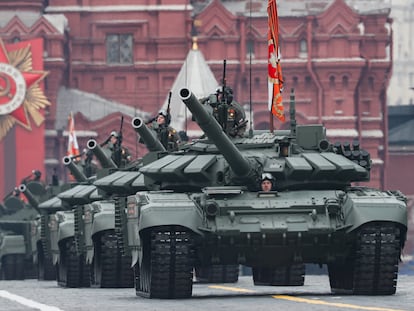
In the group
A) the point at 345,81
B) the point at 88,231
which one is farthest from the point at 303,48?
the point at 88,231

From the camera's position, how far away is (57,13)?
83875 mm

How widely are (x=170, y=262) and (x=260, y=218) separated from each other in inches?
54.5

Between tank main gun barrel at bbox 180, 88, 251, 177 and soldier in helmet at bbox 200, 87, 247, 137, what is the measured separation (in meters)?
1.55

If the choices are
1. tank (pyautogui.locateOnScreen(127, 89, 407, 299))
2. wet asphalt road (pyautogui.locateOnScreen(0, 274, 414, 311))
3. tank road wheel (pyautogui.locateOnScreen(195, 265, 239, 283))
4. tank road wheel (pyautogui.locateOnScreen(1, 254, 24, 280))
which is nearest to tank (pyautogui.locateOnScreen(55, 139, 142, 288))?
wet asphalt road (pyautogui.locateOnScreen(0, 274, 414, 311))

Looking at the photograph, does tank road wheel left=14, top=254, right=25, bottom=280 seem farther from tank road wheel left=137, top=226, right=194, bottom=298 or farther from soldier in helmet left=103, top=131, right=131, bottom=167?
tank road wheel left=137, top=226, right=194, bottom=298

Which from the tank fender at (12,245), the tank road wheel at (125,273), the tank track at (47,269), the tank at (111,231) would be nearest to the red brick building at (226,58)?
the tank fender at (12,245)

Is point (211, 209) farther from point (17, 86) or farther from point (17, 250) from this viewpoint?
point (17, 86)

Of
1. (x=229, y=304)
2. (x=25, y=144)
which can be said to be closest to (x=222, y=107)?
(x=229, y=304)

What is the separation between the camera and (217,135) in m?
22.4

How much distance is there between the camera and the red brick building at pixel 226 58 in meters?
83.5

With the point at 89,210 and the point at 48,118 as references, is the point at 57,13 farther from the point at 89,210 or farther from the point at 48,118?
the point at 89,210

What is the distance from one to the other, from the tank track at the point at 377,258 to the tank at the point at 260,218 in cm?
1

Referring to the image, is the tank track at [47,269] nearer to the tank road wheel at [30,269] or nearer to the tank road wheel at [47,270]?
the tank road wheel at [47,270]

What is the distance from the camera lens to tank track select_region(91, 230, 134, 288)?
93.9 ft
